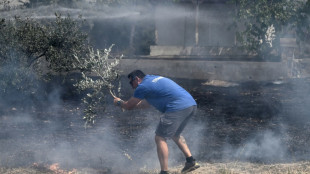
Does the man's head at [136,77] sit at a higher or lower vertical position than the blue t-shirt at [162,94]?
higher

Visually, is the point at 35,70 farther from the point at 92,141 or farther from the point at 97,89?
the point at 97,89

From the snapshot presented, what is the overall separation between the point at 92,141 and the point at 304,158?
4.30 meters

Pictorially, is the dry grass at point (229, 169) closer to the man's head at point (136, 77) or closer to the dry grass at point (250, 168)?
the dry grass at point (250, 168)

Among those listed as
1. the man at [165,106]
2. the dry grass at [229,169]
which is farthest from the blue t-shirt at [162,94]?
the dry grass at [229,169]

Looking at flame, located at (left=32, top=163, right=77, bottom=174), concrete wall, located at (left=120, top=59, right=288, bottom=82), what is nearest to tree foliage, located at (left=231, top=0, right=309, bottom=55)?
concrete wall, located at (left=120, top=59, right=288, bottom=82)

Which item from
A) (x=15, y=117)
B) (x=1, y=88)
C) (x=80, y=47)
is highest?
(x=80, y=47)

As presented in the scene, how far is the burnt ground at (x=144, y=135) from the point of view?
6930mm

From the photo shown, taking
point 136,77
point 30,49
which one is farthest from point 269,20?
point 136,77

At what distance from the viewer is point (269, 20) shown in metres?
18.1

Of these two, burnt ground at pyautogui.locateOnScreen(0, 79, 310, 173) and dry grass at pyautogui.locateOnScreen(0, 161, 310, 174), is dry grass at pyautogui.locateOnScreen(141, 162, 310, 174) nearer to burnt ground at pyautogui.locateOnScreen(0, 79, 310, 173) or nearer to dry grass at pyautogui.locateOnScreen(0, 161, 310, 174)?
dry grass at pyautogui.locateOnScreen(0, 161, 310, 174)

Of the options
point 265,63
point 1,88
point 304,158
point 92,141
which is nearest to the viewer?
point 304,158

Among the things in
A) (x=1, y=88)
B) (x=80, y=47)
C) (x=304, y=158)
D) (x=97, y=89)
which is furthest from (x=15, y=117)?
(x=304, y=158)

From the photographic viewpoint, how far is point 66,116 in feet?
38.1

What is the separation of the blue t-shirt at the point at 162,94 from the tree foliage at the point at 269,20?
43.7 feet
